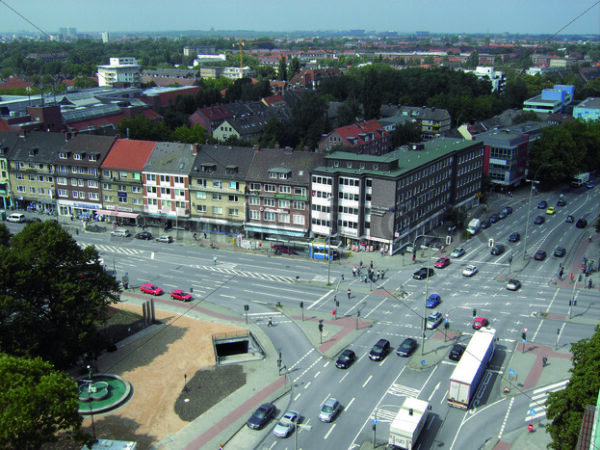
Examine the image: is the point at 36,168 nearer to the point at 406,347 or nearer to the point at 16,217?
the point at 16,217

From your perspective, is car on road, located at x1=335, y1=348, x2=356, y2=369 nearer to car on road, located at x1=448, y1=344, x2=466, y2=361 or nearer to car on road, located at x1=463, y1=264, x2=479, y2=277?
car on road, located at x1=448, y1=344, x2=466, y2=361

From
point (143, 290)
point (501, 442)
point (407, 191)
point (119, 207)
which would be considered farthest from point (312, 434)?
point (119, 207)

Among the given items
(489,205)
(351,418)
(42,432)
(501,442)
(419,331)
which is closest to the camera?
(42,432)

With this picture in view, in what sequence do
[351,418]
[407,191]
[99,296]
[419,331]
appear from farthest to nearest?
[407,191]
[419,331]
[99,296]
[351,418]

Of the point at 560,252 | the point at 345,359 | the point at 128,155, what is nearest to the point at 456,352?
the point at 345,359

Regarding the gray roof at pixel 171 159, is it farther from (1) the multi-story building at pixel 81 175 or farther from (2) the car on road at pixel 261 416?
(2) the car on road at pixel 261 416

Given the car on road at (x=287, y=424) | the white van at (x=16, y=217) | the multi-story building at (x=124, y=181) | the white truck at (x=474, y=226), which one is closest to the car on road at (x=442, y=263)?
the white truck at (x=474, y=226)

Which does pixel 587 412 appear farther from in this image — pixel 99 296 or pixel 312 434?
pixel 99 296

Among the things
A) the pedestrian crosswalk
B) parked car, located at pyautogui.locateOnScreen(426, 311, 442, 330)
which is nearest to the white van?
parked car, located at pyautogui.locateOnScreen(426, 311, 442, 330)
